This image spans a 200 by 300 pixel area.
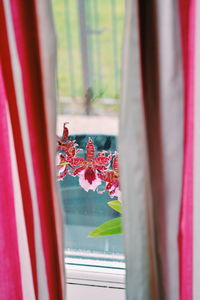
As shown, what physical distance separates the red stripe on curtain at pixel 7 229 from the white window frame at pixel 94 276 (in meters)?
0.32

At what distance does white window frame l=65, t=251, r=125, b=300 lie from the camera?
1.33 meters

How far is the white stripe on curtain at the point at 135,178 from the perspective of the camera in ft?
2.79

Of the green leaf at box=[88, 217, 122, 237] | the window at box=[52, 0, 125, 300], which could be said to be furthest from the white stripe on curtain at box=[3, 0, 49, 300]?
the green leaf at box=[88, 217, 122, 237]

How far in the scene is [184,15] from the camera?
0.80 metres

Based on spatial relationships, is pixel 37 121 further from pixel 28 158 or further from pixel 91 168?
pixel 91 168

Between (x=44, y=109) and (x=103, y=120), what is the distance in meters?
0.19

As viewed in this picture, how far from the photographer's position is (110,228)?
129cm

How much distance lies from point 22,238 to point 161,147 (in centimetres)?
42

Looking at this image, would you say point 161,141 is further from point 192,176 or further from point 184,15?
Answer: point 184,15

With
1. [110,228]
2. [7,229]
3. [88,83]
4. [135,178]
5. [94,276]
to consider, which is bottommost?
[94,276]

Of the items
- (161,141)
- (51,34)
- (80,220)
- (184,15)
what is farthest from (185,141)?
(80,220)
